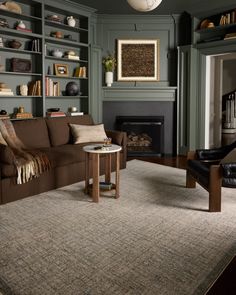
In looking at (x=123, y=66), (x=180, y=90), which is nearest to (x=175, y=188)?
(x=180, y=90)

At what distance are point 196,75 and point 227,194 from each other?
3.02m

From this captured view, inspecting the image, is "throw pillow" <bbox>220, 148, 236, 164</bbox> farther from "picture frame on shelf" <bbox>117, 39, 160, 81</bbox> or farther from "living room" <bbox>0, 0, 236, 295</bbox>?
"picture frame on shelf" <bbox>117, 39, 160, 81</bbox>

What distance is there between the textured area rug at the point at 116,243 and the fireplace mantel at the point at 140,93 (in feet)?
9.61

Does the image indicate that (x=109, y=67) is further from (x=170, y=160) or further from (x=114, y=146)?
(x=114, y=146)

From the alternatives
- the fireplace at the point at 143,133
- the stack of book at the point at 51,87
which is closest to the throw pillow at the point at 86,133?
the stack of book at the point at 51,87

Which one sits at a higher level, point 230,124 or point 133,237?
point 230,124

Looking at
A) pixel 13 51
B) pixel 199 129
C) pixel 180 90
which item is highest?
pixel 13 51

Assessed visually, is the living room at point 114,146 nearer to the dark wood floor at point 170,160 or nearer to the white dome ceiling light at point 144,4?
the dark wood floor at point 170,160

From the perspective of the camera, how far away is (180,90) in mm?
6520

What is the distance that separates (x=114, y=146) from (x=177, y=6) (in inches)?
134

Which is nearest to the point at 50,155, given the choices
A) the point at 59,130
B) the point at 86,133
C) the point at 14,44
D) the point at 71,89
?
the point at 59,130

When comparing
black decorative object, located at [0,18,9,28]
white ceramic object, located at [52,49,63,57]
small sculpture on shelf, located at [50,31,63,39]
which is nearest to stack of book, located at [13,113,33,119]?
white ceramic object, located at [52,49,63,57]

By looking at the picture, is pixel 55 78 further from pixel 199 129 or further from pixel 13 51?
pixel 199 129

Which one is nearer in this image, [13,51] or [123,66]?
[13,51]
